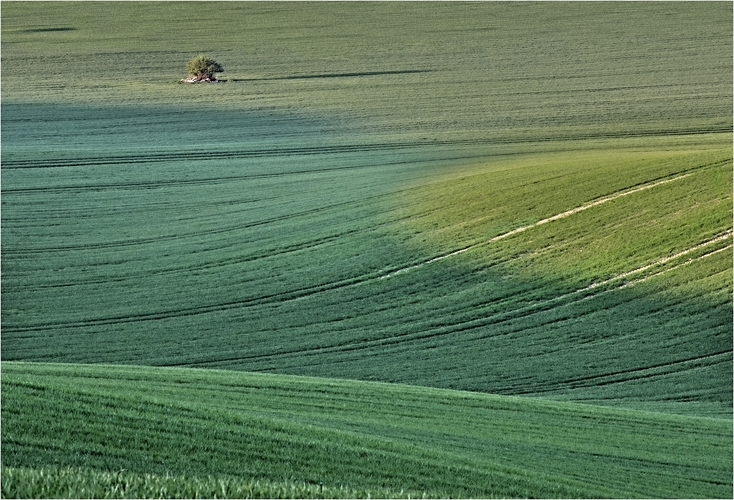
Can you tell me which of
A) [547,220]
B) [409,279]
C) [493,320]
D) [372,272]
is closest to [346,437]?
[493,320]

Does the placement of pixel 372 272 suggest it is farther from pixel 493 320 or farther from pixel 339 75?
pixel 339 75

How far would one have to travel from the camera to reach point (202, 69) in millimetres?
59125

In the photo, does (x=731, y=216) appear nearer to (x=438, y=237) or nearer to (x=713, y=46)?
(x=438, y=237)

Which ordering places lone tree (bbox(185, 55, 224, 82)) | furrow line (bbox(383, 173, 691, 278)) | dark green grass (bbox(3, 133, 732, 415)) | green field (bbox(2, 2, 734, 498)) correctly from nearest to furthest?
green field (bbox(2, 2, 734, 498)) → dark green grass (bbox(3, 133, 732, 415)) → furrow line (bbox(383, 173, 691, 278)) → lone tree (bbox(185, 55, 224, 82))

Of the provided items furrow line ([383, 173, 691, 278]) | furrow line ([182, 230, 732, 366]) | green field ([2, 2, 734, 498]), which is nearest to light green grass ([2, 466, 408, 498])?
green field ([2, 2, 734, 498])

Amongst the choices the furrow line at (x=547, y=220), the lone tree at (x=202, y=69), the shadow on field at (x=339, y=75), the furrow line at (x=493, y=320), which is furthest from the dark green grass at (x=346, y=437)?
the lone tree at (x=202, y=69)

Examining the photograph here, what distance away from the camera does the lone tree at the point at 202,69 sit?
59.2 metres

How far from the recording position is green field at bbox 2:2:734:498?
1196cm

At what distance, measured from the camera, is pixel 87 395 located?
12.2m

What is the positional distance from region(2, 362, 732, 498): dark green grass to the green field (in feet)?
0.21

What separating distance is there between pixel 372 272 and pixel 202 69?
34.4 m

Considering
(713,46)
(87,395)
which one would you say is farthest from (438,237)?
(713,46)

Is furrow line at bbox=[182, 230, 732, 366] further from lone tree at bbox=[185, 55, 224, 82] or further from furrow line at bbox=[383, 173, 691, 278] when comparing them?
lone tree at bbox=[185, 55, 224, 82]

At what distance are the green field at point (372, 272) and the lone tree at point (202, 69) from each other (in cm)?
122
